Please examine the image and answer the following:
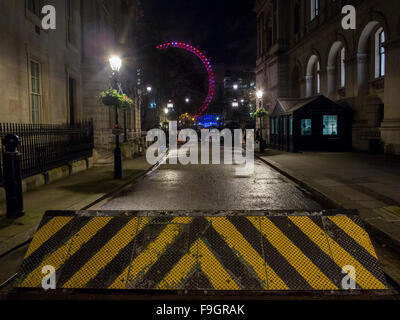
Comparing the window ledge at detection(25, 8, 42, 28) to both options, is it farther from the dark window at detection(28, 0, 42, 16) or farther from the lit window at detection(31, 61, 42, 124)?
the lit window at detection(31, 61, 42, 124)

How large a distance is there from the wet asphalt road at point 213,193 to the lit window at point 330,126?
12.2 m

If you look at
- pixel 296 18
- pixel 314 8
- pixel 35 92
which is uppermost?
pixel 296 18

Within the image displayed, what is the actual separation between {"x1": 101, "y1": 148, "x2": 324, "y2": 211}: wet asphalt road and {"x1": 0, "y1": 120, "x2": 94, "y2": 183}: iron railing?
10.1 ft

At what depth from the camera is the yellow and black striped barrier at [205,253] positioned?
3467mm

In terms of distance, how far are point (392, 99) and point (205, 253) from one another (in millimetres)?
19460

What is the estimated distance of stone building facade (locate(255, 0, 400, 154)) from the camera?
19125 mm

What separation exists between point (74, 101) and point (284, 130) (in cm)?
1538

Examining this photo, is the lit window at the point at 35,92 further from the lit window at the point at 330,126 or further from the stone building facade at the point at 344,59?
the stone building facade at the point at 344,59

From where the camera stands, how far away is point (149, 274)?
11.7 ft

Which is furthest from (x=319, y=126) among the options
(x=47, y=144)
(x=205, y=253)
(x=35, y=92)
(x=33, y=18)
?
(x=205, y=253)

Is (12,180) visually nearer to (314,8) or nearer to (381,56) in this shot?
(381,56)

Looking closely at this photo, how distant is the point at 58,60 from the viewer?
57.3 feet
